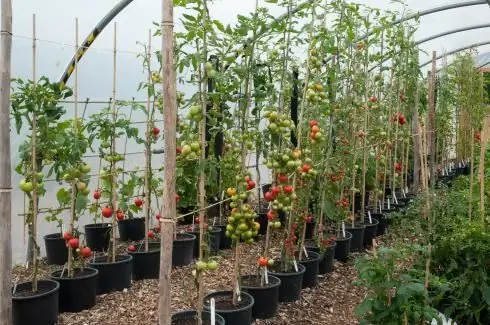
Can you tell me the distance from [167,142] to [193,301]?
1.90m

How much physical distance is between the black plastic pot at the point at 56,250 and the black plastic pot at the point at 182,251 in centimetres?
88

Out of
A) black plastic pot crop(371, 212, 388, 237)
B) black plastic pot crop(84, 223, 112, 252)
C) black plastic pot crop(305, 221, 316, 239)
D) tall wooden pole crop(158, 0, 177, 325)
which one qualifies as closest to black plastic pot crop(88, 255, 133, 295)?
black plastic pot crop(84, 223, 112, 252)

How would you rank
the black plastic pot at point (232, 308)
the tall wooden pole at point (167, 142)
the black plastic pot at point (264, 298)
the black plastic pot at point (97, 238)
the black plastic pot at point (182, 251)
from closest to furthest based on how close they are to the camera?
the tall wooden pole at point (167, 142) < the black plastic pot at point (232, 308) < the black plastic pot at point (264, 298) < the black plastic pot at point (182, 251) < the black plastic pot at point (97, 238)

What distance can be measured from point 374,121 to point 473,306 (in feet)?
10.5

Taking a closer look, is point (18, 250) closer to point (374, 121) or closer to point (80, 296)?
point (80, 296)

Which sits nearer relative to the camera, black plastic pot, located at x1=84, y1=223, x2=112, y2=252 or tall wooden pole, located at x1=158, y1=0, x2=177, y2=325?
tall wooden pole, located at x1=158, y1=0, x2=177, y2=325

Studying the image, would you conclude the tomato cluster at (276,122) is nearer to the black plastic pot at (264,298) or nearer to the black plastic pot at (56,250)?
the black plastic pot at (264,298)

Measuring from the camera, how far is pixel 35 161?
310 cm

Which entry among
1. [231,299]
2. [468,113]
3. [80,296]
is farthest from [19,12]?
[468,113]

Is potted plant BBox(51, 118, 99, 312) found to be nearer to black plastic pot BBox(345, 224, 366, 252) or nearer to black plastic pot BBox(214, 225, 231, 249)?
black plastic pot BBox(214, 225, 231, 249)

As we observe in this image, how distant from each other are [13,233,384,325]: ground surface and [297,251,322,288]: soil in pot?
6 cm

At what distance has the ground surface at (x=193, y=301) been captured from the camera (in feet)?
10.5

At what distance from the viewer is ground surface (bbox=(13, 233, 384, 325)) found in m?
3.21

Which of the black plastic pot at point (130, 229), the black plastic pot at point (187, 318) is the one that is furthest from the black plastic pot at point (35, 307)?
the black plastic pot at point (130, 229)
